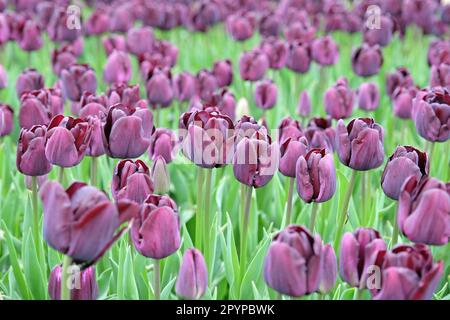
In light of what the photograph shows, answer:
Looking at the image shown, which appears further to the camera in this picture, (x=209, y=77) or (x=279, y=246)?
(x=209, y=77)

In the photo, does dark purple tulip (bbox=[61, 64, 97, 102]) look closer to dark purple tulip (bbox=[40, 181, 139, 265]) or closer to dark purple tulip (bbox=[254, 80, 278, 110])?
dark purple tulip (bbox=[254, 80, 278, 110])

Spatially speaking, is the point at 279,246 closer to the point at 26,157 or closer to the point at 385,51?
the point at 26,157

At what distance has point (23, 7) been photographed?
179 inches

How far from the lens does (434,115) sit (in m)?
1.96

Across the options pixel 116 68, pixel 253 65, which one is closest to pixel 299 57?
pixel 253 65

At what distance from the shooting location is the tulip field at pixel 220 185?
126 cm

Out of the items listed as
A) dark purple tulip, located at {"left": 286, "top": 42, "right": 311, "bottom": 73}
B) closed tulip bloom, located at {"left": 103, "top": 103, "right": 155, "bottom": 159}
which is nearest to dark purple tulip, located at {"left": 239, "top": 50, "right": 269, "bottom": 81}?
dark purple tulip, located at {"left": 286, "top": 42, "right": 311, "bottom": 73}

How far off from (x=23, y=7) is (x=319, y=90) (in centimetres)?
216

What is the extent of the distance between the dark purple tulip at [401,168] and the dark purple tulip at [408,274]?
380mm

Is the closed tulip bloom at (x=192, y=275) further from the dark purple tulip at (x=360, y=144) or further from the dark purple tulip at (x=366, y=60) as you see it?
the dark purple tulip at (x=366, y=60)

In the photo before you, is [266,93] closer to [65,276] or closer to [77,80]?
[77,80]

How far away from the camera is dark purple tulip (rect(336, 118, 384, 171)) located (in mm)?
1721

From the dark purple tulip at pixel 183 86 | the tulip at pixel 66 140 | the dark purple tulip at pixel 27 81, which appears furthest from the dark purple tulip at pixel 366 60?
the tulip at pixel 66 140
